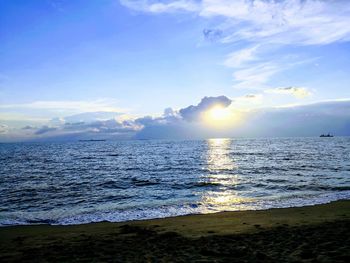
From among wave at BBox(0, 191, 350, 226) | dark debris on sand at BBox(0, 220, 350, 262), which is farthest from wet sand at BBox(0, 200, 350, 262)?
wave at BBox(0, 191, 350, 226)

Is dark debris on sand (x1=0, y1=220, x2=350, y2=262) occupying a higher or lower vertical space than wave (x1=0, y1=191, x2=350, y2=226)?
higher

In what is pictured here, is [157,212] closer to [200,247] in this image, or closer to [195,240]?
[195,240]

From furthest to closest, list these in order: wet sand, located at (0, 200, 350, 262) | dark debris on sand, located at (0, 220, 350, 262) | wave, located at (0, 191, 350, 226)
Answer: wave, located at (0, 191, 350, 226) → wet sand, located at (0, 200, 350, 262) → dark debris on sand, located at (0, 220, 350, 262)

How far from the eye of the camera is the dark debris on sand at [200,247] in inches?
420

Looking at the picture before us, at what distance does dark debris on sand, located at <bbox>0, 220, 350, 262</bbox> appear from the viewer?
35.0 ft

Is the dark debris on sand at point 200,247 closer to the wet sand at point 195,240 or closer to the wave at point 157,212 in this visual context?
the wet sand at point 195,240

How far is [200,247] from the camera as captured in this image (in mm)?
11984

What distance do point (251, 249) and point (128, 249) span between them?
13.3 feet

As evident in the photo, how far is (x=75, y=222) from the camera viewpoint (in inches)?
740

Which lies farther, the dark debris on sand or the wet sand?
the wet sand

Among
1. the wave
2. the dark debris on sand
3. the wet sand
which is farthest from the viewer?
the wave

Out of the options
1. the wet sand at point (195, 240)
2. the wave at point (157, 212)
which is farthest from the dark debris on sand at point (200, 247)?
the wave at point (157, 212)

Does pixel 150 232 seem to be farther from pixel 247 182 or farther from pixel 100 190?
pixel 247 182

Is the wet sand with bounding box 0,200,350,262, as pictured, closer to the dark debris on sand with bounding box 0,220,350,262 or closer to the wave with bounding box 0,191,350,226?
the dark debris on sand with bounding box 0,220,350,262
